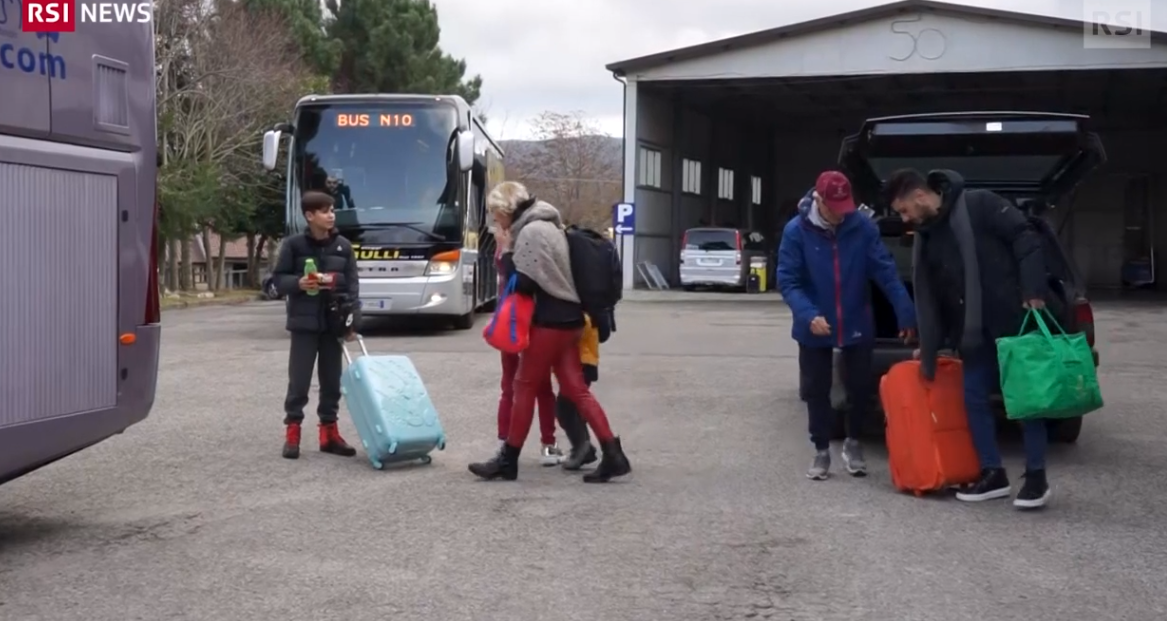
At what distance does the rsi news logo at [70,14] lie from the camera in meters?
5.86

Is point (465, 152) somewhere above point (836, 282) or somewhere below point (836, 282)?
above

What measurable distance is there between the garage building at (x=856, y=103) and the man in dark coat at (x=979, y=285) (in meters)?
9.38

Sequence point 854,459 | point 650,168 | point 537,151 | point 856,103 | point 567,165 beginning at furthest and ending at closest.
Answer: point 537,151 < point 567,165 < point 856,103 < point 650,168 < point 854,459

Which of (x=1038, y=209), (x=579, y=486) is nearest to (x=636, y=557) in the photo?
(x=579, y=486)

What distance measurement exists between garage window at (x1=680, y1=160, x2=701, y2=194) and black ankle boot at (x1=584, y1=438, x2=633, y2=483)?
32071 mm

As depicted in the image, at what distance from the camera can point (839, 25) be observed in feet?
104

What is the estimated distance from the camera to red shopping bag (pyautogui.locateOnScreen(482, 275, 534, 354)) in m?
7.56

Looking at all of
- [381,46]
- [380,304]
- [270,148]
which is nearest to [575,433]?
[380,304]

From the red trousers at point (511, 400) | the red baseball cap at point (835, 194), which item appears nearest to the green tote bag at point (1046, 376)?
the red baseball cap at point (835, 194)

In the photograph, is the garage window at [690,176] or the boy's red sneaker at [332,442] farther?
the garage window at [690,176]

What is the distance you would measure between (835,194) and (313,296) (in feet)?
11.0

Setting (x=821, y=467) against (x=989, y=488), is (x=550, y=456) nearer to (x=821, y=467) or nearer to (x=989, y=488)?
(x=821, y=467)

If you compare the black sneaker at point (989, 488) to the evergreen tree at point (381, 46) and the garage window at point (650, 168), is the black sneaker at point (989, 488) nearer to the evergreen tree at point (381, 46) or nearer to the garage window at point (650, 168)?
the garage window at point (650, 168)

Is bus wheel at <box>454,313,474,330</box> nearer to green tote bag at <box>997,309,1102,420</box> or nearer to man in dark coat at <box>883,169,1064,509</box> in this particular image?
man in dark coat at <box>883,169,1064,509</box>
